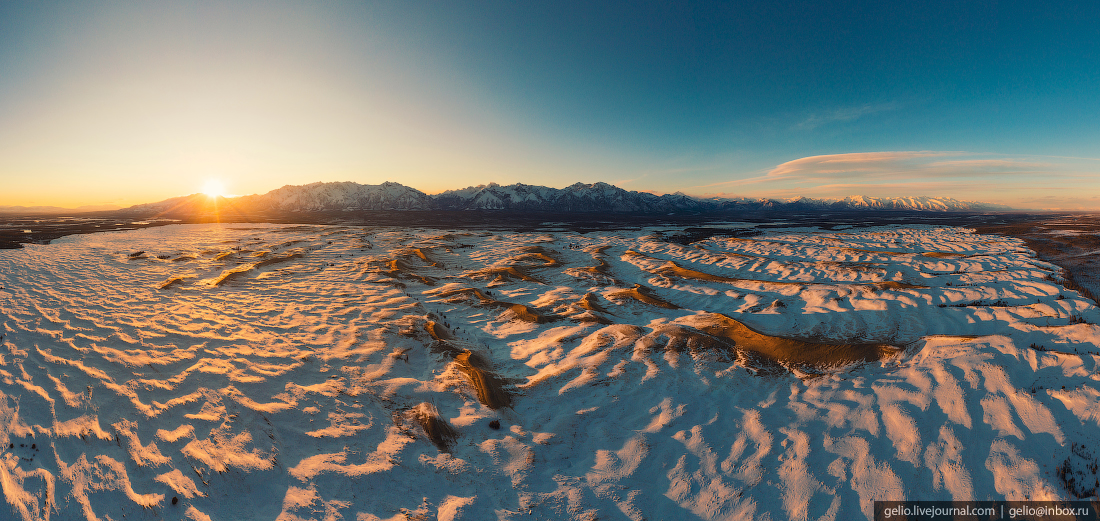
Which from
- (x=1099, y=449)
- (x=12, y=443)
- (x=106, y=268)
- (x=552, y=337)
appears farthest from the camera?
(x=106, y=268)

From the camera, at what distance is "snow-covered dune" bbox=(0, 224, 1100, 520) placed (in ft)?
15.2

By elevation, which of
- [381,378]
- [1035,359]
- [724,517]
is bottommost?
[724,517]

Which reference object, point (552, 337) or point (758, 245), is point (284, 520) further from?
point (758, 245)

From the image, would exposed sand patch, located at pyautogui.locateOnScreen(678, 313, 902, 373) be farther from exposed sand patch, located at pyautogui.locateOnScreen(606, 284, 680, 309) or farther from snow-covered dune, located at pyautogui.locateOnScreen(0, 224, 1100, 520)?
exposed sand patch, located at pyautogui.locateOnScreen(606, 284, 680, 309)

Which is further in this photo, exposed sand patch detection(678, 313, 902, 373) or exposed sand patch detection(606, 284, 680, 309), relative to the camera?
exposed sand patch detection(606, 284, 680, 309)

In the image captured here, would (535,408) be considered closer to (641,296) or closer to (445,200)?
(641,296)

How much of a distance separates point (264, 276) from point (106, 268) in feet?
33.3

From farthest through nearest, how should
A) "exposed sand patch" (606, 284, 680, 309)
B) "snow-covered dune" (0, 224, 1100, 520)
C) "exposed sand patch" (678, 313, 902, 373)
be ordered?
"exposed sand patch" (606, 284, 680, 309) < "exposed sand patch" (678, 313, 902, 373) < "snow-covered dune" (0, 224, 1100, 520)

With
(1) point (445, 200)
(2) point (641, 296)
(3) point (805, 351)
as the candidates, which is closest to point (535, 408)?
(3) point (805, 351)

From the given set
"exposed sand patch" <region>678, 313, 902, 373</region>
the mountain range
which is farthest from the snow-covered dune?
the mountain range

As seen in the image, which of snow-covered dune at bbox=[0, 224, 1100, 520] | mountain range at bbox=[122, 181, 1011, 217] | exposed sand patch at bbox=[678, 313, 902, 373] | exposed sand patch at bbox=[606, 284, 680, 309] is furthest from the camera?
mountain range at bbox=[122, 181, 1011, 217]

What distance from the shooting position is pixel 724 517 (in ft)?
14.8

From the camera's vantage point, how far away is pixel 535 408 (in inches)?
265

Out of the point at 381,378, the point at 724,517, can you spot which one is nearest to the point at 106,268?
the point at 381,378
